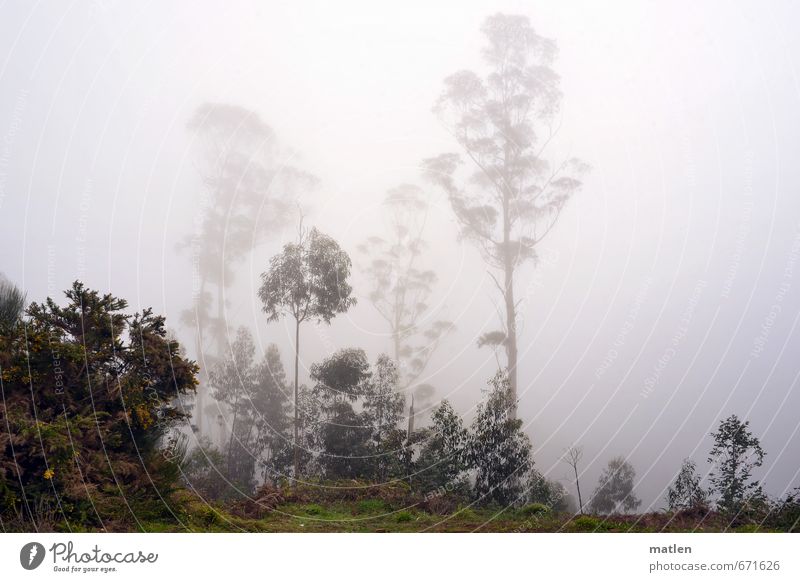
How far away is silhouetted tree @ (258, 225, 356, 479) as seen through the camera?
12.7 m

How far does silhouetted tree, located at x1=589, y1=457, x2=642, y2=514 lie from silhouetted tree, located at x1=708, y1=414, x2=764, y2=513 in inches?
60.5

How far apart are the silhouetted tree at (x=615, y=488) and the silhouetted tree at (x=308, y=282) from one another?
592 centimetres

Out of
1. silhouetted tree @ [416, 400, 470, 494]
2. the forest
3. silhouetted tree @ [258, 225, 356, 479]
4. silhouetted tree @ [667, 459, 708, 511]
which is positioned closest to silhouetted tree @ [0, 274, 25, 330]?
the forest

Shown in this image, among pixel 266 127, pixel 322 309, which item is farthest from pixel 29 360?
pixel 266 127

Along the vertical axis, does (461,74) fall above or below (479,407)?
above

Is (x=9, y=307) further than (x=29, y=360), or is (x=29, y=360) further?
(x=9, y=307)

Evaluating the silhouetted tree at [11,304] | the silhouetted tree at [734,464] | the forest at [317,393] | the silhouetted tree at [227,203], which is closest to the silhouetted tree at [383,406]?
the forest at [317,393]

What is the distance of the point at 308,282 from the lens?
1280cm

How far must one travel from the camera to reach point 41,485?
7.86 meters

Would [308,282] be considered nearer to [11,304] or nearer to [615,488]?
[11,304]

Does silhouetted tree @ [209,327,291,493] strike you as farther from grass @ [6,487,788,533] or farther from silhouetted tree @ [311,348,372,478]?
grass @ [6,487,788,533]
